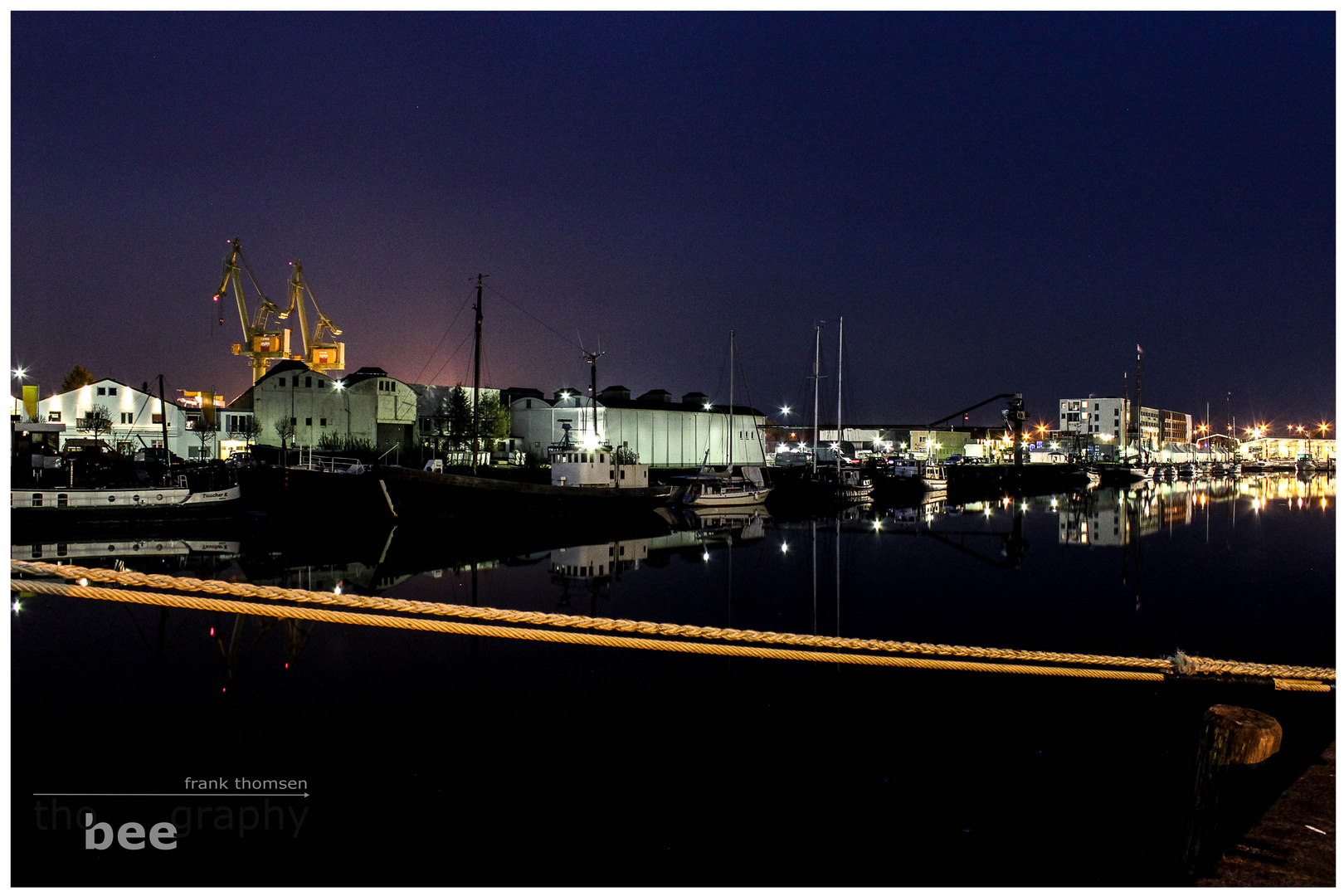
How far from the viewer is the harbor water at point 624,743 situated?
666 centimetres

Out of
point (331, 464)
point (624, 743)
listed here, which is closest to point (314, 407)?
point (331, 464)

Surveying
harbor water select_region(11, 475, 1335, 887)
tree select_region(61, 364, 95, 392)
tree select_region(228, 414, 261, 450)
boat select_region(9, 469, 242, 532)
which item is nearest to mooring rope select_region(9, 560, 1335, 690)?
harbor water select_region(11, 475, 1335, 887)

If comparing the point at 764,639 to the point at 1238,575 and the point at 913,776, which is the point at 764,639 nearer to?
the point at 913,776

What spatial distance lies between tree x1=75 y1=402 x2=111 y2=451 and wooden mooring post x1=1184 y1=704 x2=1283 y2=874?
67.4 metres

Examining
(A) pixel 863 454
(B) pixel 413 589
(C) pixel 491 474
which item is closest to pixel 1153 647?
(B) pixel 413 589

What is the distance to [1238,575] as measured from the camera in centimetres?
2469

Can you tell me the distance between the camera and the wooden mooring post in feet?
13.8

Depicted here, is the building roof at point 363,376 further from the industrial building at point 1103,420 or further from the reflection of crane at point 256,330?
the industrial building at point 1103,420

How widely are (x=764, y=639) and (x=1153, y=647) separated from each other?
1471 cm

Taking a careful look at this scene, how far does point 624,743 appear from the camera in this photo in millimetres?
9445

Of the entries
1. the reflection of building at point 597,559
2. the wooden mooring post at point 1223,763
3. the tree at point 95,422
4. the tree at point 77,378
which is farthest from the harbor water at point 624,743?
the tree at point 77,378

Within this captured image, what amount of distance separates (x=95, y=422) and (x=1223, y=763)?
6928cm

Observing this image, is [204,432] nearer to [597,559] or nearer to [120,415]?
[120,415]

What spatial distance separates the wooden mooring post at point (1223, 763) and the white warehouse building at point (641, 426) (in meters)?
60.4
